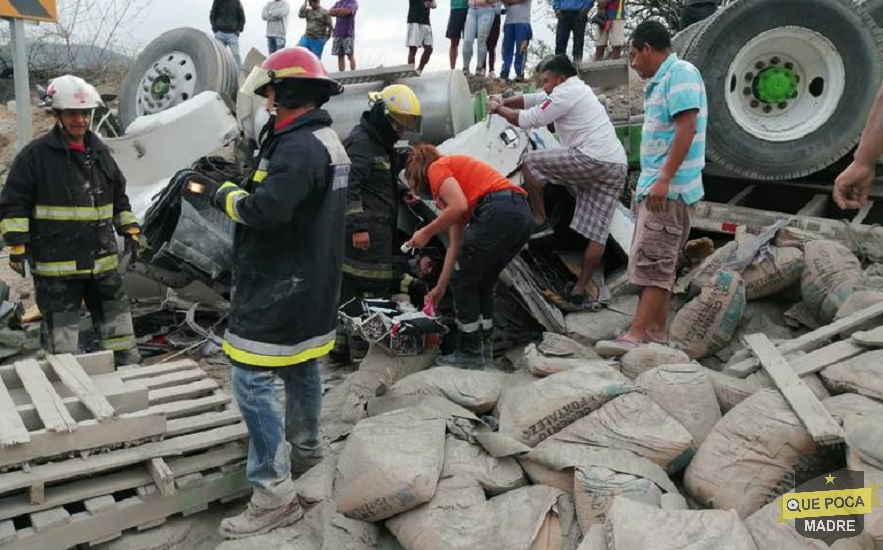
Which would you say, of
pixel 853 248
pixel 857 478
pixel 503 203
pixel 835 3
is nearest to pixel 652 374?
pixel 857 478

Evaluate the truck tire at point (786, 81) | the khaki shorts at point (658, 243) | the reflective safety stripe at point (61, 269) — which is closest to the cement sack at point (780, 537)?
the khaki shorts at point (658, 243)

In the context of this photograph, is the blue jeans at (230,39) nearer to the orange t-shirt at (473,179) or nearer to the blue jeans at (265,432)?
the orange t-shirt at (473,179)

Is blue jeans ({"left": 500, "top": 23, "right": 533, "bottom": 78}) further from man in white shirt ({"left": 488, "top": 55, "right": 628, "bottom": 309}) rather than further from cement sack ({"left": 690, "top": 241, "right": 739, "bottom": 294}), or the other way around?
cement sack ({"left": 690, "top": 241, "right": 739, "bottom": 294})

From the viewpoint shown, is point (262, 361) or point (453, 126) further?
point (453, 126)

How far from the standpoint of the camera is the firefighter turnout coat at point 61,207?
367 centimetres

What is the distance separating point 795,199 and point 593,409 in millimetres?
3419

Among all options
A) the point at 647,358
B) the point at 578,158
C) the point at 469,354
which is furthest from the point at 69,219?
the point at 647,358

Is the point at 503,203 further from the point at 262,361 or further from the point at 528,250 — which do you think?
the point at 262,361

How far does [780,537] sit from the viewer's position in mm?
1928

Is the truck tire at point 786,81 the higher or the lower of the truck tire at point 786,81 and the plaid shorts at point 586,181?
the higher

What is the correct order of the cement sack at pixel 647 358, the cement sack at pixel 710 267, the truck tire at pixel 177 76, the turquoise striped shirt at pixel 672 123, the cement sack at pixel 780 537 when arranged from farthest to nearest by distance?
the truck tire at pixel 177 76, the cement sack at pixel 710 267, the turquoise striped shirt at pixel 672 123, the cement sack at pixel 647 358, the cement sack at pixel 780 537

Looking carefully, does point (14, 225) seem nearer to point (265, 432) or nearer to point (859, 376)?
point (265, 432)

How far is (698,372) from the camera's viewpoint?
2.81m

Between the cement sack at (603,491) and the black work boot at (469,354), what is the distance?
1.63m
